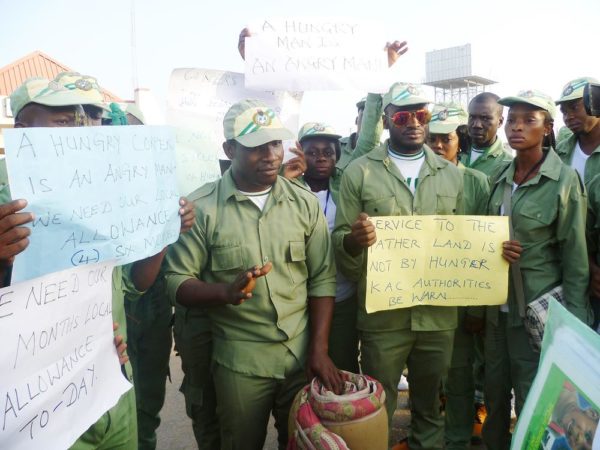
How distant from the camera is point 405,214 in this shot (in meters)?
2.95

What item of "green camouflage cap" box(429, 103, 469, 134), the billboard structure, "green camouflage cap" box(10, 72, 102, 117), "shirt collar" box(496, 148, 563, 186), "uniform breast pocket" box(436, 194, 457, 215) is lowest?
"uniform breast pocket" box(436, 194, 457, 215)

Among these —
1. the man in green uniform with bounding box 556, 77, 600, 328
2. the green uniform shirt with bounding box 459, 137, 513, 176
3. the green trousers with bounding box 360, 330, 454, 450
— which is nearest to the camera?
the green trousers with bounding box 360, 330, 454, 450

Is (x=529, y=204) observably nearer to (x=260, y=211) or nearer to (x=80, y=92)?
(x=260, y=211)

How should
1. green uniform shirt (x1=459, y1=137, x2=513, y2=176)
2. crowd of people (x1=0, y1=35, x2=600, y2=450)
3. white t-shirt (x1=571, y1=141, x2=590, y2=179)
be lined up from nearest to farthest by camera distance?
crowd of people (x1=0, y1=35, x2=600, y2=450) < white t-shirt (x1=571, y1=141, x2=590, y2=179) < green uniform shirt (x1=459, y1=137, x2=513, y2=176)

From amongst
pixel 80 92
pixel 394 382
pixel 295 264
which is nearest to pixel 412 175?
pixel 295 264

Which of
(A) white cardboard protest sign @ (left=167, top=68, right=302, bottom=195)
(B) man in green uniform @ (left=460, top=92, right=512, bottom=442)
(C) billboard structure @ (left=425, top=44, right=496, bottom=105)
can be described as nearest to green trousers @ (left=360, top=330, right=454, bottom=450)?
(A) white cardboard protest sign @ (left=167, top=68, right=302, bottom=195)

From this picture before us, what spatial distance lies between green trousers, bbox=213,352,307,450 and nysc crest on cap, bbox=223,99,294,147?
114 cm

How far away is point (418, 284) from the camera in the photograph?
2.81 meters

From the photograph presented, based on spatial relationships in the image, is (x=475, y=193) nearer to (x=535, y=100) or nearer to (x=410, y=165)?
(x=410, y=165)

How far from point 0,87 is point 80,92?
18.2 meters

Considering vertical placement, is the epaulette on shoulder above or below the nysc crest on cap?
below

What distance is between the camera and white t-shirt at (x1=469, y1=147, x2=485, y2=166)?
4.73 m

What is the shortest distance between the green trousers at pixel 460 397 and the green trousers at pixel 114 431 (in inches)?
89.2

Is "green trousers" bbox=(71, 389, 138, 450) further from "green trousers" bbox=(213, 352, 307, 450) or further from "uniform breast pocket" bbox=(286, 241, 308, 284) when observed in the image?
"uniform breast pocket" bbox=(286, 241, 308, 284)
